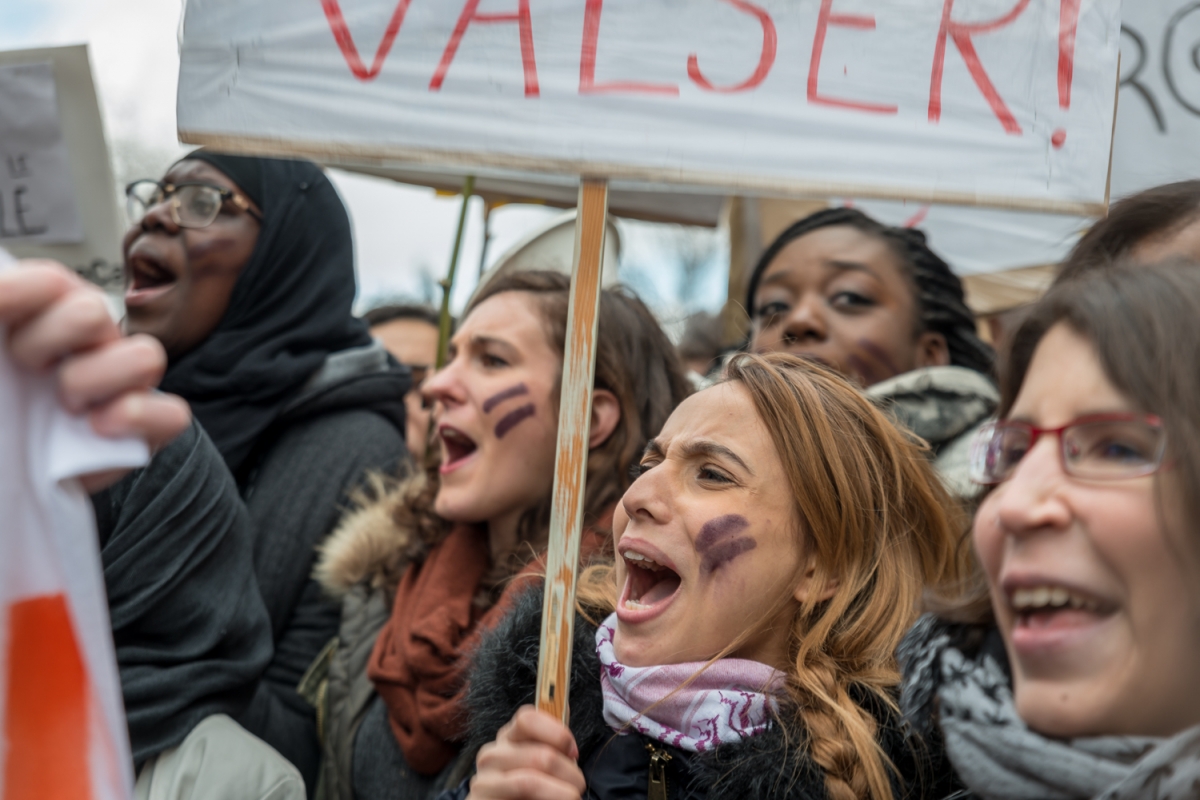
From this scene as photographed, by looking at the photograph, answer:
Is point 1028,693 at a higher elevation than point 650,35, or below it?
below

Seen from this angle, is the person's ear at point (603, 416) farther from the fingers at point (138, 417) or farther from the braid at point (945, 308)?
the fingers at point (138, 417)

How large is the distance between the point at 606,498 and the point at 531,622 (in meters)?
0.59

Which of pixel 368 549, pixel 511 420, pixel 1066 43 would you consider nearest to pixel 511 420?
pixel 511 420

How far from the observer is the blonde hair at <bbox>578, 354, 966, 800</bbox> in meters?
1.76

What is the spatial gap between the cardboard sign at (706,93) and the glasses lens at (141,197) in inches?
61.2

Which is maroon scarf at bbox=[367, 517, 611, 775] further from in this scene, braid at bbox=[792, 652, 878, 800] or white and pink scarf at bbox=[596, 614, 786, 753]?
braid at bbox=[792, 652, 878, 800]

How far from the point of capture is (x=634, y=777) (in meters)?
1.79

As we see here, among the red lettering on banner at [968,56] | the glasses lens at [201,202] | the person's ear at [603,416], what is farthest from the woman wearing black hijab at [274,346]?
the red lettering on banner at [968,56]

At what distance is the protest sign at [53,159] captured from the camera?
3.45 m

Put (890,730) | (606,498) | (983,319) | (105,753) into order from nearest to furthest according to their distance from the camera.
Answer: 1. (105,753)
2. (890,730)
3. (606,498)
4. (983,319)

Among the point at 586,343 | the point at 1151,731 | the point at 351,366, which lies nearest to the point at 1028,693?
the point at 1151,731

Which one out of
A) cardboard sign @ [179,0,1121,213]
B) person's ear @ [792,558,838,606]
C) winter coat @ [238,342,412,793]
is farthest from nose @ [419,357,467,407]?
person's ear @ [792,558,838,606]

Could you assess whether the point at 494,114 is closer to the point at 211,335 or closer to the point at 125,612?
the point at 125,612

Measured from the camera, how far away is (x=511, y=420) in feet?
8.71
